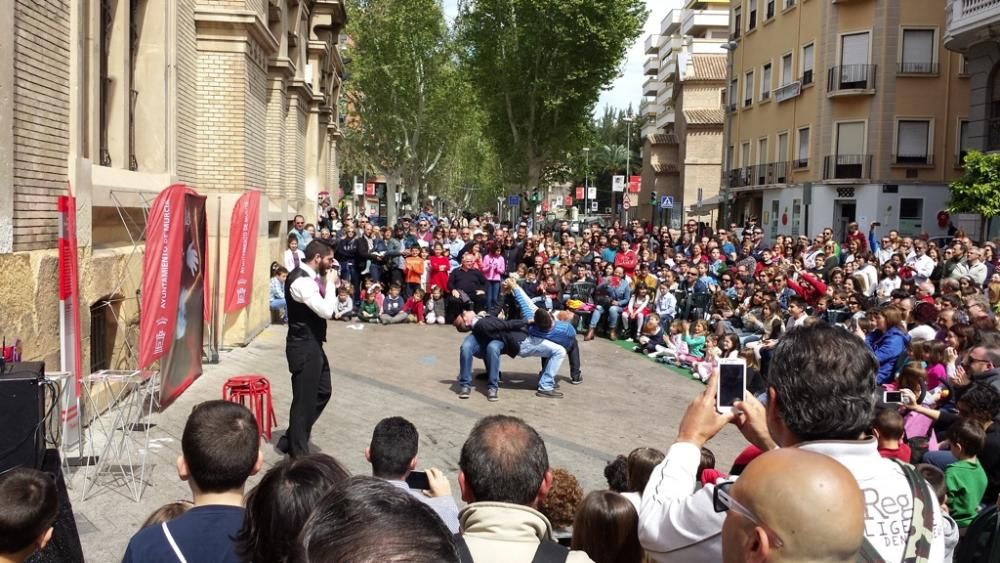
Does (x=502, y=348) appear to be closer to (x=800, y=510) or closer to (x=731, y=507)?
(x=731, y=507)

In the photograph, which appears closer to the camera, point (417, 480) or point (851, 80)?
point (417, 480)

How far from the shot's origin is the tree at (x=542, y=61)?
143 feet

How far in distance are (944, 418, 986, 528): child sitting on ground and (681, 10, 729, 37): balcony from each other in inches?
2510

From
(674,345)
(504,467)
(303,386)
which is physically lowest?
(674,345)

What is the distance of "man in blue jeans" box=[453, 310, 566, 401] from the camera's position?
39.3 ft

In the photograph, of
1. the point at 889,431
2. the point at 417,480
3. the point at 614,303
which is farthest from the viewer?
the point at 614,303

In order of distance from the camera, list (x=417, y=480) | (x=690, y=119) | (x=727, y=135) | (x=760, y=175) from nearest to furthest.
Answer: (x=417, y=480) < (x=727, y=135) < (x=760, y=175) < (x=690, y=119)

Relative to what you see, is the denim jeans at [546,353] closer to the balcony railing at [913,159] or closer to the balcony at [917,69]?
the balcony railing at [913,159]

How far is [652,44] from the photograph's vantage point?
90.8m

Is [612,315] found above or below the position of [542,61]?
below

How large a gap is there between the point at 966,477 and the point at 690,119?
57.1 m

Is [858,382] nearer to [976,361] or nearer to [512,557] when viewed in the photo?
[512,557]

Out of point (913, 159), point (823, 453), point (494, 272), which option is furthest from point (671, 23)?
point (823, 453)

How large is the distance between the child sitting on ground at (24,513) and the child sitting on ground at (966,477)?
4.67 meters
